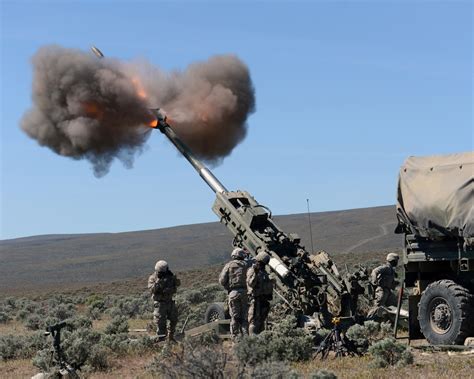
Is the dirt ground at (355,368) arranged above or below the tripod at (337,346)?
below

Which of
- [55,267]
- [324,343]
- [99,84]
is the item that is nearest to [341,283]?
[324,343]

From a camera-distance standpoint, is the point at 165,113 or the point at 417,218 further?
the point at 165,113

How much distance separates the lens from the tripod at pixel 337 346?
1298 cm

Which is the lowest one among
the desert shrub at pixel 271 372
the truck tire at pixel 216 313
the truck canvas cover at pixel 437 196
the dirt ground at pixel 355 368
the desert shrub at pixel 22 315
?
the dirt ground at pixel 355 368

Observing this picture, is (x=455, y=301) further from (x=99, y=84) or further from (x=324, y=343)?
(x=99, y=84)

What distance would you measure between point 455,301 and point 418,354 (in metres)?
1.08

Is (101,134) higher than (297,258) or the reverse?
higher

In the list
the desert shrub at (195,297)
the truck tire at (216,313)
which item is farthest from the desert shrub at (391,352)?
the desert shrub at (195,297)

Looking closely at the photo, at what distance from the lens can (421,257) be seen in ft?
47.0

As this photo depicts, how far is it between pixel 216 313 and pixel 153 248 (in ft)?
321

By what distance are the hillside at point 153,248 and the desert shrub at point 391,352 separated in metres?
66.6

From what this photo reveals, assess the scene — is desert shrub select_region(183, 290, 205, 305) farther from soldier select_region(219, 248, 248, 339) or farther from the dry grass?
the dry grass

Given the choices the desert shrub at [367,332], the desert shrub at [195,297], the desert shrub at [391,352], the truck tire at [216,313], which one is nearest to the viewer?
the desert shrub at [391,352]

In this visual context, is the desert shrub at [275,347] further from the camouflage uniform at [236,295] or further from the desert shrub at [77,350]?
the desert shrub at [77,350]
